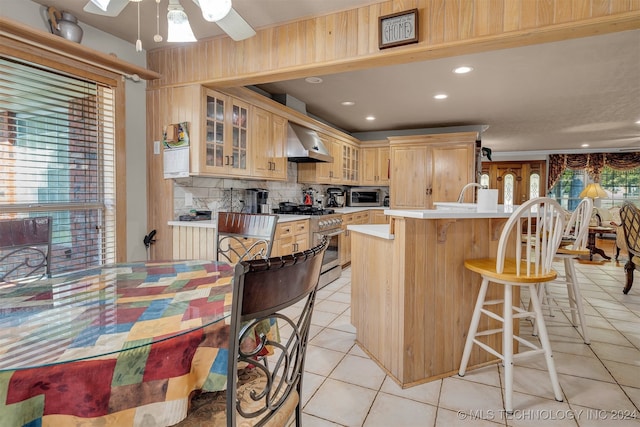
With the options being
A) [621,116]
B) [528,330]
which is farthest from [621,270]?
[528,330]

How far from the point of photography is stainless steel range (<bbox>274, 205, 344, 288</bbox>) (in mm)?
4039

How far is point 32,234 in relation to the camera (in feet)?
5.79

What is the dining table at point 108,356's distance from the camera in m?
0.83

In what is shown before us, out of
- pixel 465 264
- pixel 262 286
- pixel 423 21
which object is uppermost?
pixel 423 21

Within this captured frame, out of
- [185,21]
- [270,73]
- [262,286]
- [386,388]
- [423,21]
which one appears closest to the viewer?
[262,286]

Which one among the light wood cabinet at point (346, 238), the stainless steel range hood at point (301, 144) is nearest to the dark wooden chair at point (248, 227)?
the stainless steel range hood at point (301, 144)

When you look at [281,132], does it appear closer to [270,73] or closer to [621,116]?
[270,73]

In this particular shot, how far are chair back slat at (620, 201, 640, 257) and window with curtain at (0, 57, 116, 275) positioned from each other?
5156 mm

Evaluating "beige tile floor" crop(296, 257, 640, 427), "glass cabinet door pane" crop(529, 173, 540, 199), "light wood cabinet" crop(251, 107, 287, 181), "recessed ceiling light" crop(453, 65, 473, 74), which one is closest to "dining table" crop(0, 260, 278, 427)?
"beige tile floor" crop(296, 257, 640, 427)

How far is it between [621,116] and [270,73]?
5.73 meters

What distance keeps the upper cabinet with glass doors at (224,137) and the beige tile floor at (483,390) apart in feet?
5.42

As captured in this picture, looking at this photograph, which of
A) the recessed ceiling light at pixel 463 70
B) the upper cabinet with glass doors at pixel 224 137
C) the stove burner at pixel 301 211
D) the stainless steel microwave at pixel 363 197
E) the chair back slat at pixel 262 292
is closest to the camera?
the chair back slat at pixel 262 292

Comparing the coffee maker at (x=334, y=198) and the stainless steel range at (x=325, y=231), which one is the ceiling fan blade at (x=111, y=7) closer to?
the stainless steel range at (x=325, y=231)

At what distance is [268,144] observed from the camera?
3.74 m
